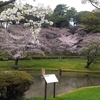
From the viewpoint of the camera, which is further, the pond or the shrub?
the pond

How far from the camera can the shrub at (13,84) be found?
22.7 feet

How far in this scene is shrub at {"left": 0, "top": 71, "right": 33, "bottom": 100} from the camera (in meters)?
6.92

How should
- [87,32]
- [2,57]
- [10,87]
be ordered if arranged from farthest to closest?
[87,32], [2,57], [10,87]

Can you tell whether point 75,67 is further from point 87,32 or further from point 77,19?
point 77,19

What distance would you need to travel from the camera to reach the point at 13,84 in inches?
275

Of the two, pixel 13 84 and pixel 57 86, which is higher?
pixel 13 84

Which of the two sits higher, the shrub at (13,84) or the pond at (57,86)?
the shrub at (13,84)

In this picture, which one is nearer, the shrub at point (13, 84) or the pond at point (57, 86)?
the shrub at point (13, 84)

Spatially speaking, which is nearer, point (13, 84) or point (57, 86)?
point (13, 84)

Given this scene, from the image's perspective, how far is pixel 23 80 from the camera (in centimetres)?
719

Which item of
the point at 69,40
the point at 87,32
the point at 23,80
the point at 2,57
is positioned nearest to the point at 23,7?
the point at 23,80

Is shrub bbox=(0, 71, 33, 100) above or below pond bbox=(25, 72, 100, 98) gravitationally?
above

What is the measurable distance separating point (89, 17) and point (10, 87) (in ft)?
98.2

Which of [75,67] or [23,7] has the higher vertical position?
[23,7]
